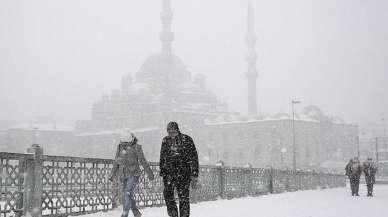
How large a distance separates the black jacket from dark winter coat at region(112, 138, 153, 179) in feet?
4.99

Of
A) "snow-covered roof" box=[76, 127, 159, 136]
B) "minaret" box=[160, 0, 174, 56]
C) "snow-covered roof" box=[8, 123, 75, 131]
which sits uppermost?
"minaret" box=[160, 0, 174, 56]

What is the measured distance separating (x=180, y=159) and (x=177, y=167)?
10 cm

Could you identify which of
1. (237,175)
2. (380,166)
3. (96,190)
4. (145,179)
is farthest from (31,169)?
(380,166)

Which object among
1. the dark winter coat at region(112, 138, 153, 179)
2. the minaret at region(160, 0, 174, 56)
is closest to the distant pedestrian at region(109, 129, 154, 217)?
the dark winter coat at region(112, 138, 153, 179)

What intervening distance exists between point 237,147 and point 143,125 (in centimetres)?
1459

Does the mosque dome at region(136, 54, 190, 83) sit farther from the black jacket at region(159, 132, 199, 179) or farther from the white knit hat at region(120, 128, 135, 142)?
the black jacket at region(159, 132, 199, 179)

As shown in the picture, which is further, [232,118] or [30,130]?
[30,130]

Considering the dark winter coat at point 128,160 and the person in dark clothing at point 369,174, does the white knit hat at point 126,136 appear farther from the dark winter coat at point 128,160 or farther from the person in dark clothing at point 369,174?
the person in dark clothing at point 369,174

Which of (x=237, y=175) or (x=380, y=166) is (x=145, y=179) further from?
(x=380, y=166)

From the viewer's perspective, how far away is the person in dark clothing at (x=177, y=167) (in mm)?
6380

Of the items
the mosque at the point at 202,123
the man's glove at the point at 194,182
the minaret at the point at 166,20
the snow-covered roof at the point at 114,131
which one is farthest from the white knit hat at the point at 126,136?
the minaret at the point at 166,20

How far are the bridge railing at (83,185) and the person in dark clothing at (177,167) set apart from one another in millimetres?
756

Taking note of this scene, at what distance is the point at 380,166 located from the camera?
164ft

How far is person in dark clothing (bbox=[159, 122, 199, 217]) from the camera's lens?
6380 mm
